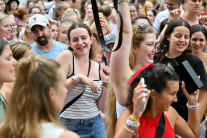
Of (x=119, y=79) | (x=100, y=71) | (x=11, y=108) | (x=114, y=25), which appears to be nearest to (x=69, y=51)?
(x=100, y=71)

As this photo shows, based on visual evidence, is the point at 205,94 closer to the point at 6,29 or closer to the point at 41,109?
the point at 41,109

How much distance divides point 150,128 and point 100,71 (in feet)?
5.15

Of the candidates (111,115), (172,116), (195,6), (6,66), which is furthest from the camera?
(195,6)

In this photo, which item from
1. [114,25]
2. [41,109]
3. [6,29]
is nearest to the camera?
[41,109]

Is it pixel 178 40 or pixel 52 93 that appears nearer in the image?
pixel 52 93

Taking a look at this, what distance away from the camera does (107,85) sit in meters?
3.74

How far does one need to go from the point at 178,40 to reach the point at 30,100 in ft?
7.79

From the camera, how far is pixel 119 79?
2330 mm

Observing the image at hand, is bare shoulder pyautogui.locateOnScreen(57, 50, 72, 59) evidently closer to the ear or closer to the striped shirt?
the striped shirt

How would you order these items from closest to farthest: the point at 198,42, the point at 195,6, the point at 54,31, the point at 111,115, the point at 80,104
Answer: the point at 111,115
the point at 80,104
the point at 198,42
the point at 195,6
the point at 54,31

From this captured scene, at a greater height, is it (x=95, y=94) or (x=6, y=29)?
(x=6, y=29)

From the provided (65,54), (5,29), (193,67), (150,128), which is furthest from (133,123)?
(5,29)

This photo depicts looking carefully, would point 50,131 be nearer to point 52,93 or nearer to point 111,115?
point 52,93

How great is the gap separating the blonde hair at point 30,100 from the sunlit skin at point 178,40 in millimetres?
2147
